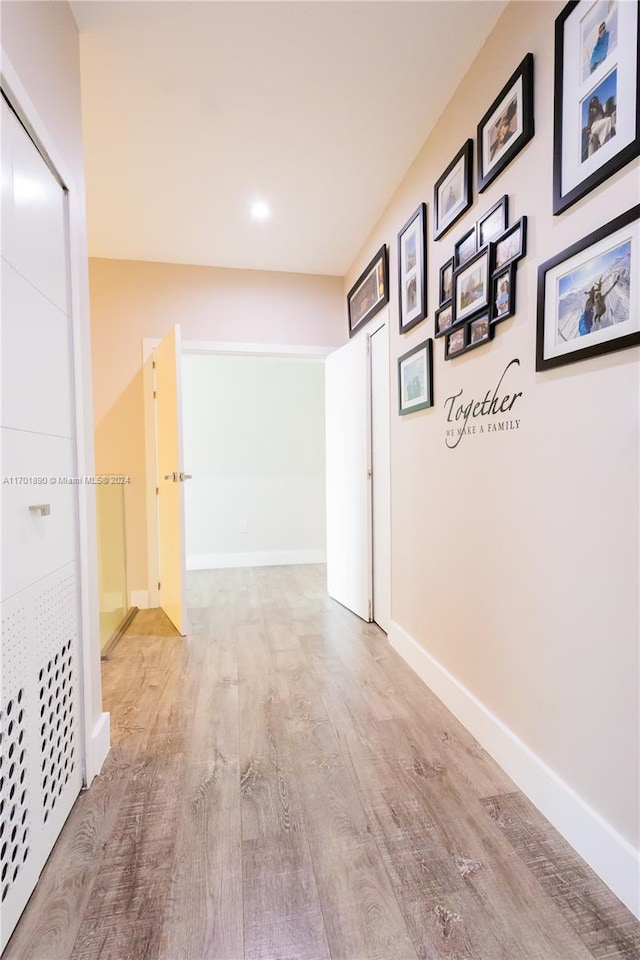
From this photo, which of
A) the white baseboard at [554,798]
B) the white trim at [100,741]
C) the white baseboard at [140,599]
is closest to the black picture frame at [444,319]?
the white baseboard at [554,798]

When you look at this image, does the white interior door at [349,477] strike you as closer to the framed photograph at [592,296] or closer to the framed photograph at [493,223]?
the framed photograph at [493,223]

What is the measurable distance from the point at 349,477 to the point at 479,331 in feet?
5.17

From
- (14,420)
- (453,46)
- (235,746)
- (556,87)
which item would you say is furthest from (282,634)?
(453,46)

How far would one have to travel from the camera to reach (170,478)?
8.86 ft

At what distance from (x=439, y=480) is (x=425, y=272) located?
101 cm

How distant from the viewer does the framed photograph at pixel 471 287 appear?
1518mm

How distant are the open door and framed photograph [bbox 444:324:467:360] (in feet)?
5.27

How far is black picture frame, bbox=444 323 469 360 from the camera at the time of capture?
1665 millimetres

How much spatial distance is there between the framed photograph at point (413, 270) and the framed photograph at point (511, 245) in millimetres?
547

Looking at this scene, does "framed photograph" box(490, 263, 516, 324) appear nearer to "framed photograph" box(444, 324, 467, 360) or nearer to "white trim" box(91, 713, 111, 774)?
"framed photograph" box(444, 324, 467, 360)

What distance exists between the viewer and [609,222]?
103 centimetres

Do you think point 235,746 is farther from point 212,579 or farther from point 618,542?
point 212,579

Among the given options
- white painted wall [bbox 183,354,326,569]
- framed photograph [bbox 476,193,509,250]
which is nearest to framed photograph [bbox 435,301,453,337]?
framed photograph [bbox 476,193,509,250]

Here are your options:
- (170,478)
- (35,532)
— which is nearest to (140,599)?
(170,478)
